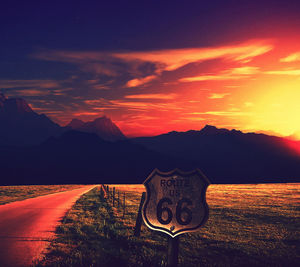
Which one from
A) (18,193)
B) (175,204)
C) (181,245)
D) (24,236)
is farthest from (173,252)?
(18,193)

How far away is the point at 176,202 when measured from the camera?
16.7 ft

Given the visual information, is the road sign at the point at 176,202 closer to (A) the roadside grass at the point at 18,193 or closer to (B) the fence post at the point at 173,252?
(B) the fence post at the point at 173,252

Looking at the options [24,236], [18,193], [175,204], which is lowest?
[18,193]

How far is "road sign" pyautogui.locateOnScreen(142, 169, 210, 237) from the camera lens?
4914 mm

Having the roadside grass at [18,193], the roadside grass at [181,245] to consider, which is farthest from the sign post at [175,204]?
the roadside grass at [18,193]

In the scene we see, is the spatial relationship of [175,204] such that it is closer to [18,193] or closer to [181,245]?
[181,245]

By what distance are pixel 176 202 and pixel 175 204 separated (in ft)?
0.15

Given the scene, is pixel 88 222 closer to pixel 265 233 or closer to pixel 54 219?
pixel 54 219

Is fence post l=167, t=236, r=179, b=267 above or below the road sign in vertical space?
below

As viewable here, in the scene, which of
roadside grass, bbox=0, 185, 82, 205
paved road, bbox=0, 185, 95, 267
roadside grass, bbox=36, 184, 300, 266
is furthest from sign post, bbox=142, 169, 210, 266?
roadside grass, bbox=0, 185, 82, 205

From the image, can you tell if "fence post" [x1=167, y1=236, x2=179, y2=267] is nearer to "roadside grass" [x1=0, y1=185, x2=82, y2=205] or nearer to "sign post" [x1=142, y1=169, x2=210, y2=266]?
"sign post" [x1=142, y1=169, x2=210, y2=266]

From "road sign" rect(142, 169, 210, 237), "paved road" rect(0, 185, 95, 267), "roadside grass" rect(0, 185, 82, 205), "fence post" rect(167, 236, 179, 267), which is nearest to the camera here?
"road sign" rect(142, 169, 210, 237)

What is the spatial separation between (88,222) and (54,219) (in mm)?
2197

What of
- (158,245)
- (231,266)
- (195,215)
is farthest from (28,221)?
(195,215)
